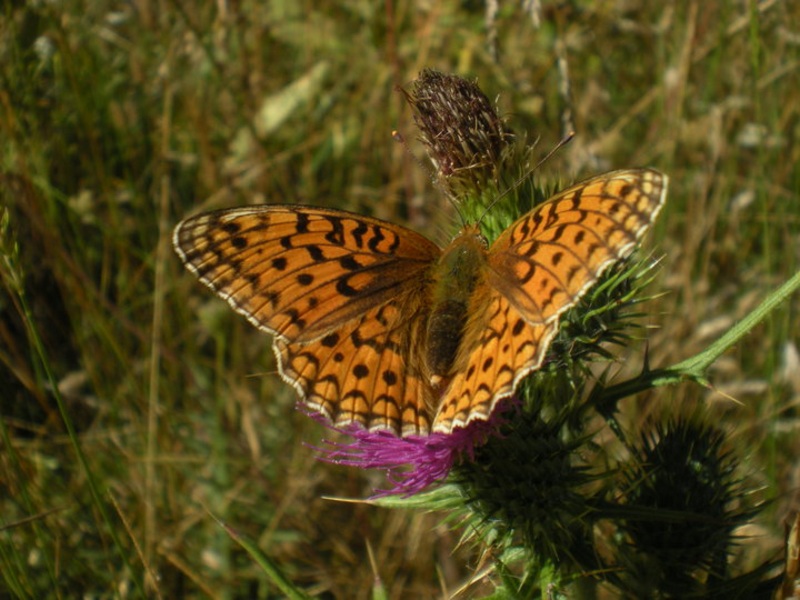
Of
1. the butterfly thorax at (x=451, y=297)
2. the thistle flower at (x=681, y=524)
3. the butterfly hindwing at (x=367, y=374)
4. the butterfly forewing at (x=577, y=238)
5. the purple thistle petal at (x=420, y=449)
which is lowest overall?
the thistle flower at (x=681, y=524)

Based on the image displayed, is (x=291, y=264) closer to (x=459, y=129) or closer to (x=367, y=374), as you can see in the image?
(x=367, y=374)

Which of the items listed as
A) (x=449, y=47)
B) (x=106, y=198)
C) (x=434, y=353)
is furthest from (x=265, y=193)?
(x=434, y=353)

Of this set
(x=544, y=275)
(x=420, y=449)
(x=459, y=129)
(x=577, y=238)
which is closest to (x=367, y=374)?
(x=420, y=449)

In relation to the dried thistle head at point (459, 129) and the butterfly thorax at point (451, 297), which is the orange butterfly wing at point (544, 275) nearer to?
the butterfly thorax at point (451, 297)

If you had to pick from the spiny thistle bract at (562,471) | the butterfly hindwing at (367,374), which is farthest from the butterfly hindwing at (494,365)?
the spiny thistle bract at (562,471)

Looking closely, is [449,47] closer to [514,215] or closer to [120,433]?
[514,215]

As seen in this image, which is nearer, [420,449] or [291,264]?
[420,449]

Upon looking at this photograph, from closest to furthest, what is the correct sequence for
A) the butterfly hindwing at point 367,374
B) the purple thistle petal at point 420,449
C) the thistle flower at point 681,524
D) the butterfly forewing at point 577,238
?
1. the butterfly forewing at point 577,238
2. the butterfly hindwing at point 367,374
3. the purple thistle petal at point 420,449
4. the thistle flower at point 681,524
